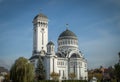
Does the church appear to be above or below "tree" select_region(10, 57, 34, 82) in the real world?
above

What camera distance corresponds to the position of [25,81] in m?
45.0

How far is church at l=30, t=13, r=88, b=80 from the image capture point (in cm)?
8312

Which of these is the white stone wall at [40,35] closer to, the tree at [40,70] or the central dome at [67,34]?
the central dome at [67,34]

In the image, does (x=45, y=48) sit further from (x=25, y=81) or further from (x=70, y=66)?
(x=25, y=81)

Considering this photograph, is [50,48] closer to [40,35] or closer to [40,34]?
[40,35]

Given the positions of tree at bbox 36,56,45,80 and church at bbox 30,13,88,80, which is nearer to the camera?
tree at bbox 36,56,45,80

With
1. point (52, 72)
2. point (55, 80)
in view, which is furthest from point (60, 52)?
point (55, 80)

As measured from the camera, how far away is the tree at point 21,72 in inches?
1793

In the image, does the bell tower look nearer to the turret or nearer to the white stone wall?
the white stone wall

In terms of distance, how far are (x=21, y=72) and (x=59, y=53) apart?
4425cm

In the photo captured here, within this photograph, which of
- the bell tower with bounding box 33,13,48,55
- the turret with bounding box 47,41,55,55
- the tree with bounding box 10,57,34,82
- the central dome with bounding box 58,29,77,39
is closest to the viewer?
the tree with bounding box 10,57,34,82

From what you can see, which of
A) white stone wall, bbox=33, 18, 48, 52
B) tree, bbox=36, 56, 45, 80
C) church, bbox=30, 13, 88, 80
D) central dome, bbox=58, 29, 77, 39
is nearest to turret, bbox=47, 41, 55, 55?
church, bbox=30, 13, 88, 80

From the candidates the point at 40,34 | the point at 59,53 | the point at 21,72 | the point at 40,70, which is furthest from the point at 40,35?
the point at 21,72

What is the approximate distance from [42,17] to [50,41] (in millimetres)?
10244
